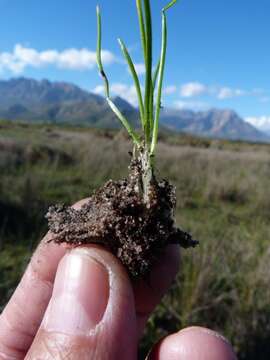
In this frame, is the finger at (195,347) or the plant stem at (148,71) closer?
the plant stem at (148,71)

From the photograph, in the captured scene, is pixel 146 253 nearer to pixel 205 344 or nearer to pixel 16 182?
pixel 205 344

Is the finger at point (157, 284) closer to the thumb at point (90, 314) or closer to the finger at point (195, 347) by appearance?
the finger at point (195, 347)

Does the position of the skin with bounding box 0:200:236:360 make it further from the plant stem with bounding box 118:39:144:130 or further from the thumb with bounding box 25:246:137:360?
the plant stem with bounding box 118:39:144:130

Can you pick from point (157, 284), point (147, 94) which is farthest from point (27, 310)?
point (147, 94)

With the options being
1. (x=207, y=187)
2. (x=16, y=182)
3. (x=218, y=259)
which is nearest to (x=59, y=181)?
(x=16, y=182)

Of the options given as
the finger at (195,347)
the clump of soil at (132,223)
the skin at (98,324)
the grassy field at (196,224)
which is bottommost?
the grassy field at (196,224)

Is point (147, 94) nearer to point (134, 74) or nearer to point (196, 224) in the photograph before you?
point (134, 74)

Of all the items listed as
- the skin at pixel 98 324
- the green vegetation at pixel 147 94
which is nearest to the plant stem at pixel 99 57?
the green vegetation at pixel 147 94
